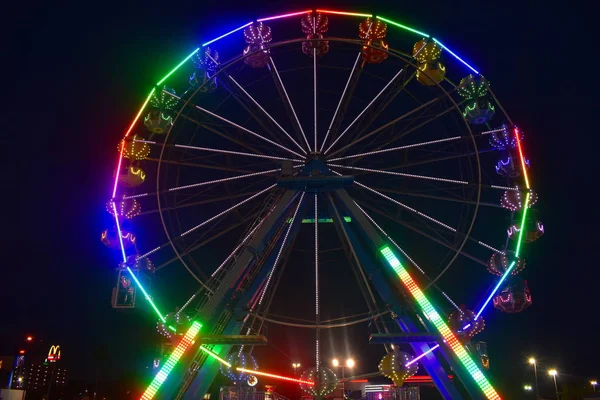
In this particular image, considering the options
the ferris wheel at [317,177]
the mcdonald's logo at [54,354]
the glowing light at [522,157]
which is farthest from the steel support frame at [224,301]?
the mcdonald's logo at [54,354]

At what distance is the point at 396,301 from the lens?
13391 mm

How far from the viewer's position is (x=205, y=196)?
1623 cm

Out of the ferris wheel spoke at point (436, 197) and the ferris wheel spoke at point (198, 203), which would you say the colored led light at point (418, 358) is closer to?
the ferris wheel spoke at point (436, 197)

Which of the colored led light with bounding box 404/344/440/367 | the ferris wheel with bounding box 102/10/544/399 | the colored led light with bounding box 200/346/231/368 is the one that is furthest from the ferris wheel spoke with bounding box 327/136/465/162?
the colored led light with bounding box 200/346/231/368

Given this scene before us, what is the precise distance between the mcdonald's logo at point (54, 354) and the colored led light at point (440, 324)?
175ft

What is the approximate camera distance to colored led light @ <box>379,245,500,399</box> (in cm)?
1049

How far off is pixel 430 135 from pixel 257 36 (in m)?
6.43

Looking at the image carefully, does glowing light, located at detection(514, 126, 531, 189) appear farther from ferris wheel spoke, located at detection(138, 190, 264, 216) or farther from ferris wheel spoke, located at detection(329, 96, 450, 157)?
ferris wheel spoke, located at detection(138, 190, 264, 216)

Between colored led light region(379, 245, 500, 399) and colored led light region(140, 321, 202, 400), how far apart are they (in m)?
4.93

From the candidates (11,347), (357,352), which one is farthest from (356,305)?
(11,347)

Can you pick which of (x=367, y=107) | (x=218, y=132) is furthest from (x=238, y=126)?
(x=367, y=107)

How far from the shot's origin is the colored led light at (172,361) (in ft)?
36.2

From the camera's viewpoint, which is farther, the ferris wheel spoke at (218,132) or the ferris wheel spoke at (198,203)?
the ferris wheel spoke at (198,203)

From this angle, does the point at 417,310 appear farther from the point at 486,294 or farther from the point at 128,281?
the point at 128,281
